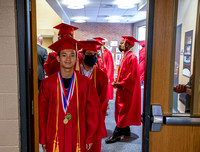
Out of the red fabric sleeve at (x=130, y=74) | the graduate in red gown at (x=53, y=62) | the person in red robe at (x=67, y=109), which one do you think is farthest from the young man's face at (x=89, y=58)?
the red fabric sleeve at (x=130, y=74)

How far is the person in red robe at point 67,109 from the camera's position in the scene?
1.83 metres

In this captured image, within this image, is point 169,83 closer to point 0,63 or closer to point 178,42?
point 178,42

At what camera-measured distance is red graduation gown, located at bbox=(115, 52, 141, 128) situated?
141 inches

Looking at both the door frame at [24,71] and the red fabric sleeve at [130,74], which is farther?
the red fabric sleeve at [130,74]

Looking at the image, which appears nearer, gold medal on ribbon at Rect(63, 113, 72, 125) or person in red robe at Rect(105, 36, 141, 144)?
gold medal on ribbon at Rect(63, 113, 72, 125)

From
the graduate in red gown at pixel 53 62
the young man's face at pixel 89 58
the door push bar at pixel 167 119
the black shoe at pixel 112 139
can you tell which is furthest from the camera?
the black shoe at pixel 112 139

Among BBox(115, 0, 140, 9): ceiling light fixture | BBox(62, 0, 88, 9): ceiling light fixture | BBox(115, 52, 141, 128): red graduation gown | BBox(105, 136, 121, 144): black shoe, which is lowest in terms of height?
BBox(105, 136, 121, 144): black shoe

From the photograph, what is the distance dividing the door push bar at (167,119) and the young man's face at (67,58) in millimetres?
765

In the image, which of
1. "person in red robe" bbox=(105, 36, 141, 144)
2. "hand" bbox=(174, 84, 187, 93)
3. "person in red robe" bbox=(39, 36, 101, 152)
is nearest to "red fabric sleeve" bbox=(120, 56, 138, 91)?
"person in red robe" bbox=(105, 36, 141, 144)

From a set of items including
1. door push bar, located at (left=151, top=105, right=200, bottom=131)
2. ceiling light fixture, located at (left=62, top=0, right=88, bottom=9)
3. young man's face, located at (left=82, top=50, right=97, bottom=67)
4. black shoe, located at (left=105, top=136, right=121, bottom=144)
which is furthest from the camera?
ceiling light fixture, located at (left=62, top=0, right=88, bottom=9)

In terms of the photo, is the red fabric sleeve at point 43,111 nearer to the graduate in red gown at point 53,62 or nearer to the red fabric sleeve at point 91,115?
the red fabric sleeve at point 91,115

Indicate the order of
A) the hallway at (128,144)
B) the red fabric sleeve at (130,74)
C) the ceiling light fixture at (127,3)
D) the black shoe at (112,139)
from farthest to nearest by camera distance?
the ceiling light fixture at (127,3) < the black shoe at (112,139) < the red fabric sleeve at (130,74) < the hallway at (128,144)

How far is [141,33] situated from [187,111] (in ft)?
32.3

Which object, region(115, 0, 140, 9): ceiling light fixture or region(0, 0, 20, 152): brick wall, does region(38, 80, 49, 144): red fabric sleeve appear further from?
region(115, 0, 140, 9): ceiling light fixture
